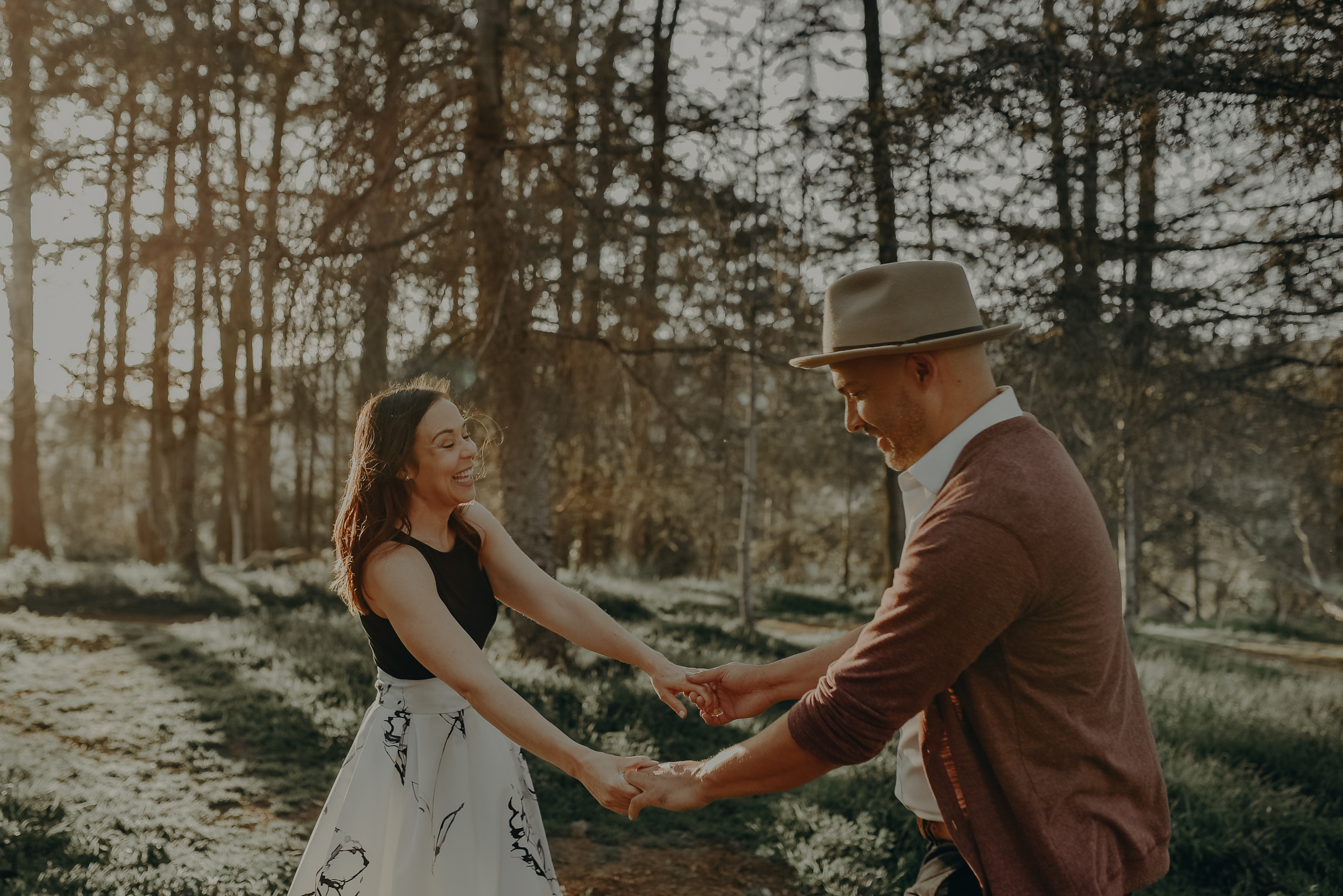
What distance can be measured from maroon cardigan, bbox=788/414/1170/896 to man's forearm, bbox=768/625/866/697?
0.92 metres

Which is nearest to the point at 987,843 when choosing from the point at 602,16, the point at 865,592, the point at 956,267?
the point at 956,267

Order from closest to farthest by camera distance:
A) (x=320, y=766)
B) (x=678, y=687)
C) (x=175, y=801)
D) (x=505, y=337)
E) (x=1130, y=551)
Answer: (x=678, y=687) → (x=175, y=801) → (x=320, y=766) → (x=505, y=337) → (x=1130, y=551)

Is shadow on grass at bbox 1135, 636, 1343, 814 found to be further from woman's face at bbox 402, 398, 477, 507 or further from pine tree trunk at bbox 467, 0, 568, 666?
Answer: woman's face at bbox 402, 398, 477, 507

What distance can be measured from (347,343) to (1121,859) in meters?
6.89

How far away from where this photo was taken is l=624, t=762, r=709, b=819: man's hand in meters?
2.09

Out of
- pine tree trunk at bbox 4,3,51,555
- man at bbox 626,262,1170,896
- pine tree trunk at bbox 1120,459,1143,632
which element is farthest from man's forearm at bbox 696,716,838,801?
pine tree trunk at bbox 4,3,51,555

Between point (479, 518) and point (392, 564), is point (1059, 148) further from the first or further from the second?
point (392, 564)

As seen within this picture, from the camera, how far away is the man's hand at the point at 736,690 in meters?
2.86

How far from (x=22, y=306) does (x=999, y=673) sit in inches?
819

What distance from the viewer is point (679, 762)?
2.29m

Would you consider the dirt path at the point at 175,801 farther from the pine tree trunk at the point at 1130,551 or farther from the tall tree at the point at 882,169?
the pine tree trunk at the point at 1130,551

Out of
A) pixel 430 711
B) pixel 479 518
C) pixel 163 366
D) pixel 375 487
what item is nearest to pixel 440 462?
pixel 375 487

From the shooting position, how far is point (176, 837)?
16.1 feet

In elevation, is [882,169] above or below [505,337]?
above
